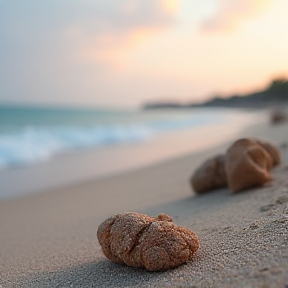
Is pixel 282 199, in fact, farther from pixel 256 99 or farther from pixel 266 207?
pixel 256 99

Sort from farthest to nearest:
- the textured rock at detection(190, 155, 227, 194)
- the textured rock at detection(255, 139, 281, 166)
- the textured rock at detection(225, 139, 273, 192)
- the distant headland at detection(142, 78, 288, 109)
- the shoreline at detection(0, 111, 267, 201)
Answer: the distant headland at detection(142, 78, 288, 109) < the shoreline at detection(0, 111, 267, 201) < the textured rock at detection(255, 139, 281, 166) < the textured rock at detection(190, 155, 227, 194) < the textured rock at detection(225, 139, 273, 192)

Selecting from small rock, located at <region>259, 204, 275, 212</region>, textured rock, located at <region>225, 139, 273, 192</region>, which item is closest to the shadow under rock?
small rock, located at <region>259, 204, 275, 212</region>

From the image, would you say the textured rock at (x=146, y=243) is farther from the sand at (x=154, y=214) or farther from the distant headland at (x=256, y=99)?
the distant headland at (x=256, y=99)

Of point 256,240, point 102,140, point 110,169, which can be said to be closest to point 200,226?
point 256,240

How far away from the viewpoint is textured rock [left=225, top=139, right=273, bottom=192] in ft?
12.2

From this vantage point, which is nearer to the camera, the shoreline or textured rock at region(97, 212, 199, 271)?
textured rock at region(97, 212, 199, 271)

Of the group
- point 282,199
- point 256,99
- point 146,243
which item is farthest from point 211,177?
point 256,99

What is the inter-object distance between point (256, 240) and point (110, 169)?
5689mm

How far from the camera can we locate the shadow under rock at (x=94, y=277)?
2.03 m

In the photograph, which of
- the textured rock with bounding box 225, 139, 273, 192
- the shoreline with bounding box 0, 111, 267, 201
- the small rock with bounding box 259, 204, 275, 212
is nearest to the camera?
A: the small rock with bounding box 259, 204, 275, 212

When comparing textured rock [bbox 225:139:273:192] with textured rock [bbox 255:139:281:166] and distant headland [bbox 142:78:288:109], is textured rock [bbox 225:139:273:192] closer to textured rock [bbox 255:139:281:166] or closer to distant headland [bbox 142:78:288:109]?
textured rock [bbox 255:139:281:166]

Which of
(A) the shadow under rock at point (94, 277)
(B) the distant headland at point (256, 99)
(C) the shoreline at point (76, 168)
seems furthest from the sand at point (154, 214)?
(B) the distant headland at point (256, 99)

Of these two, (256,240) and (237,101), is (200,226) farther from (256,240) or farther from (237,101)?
(237,101)

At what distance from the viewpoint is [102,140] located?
13.3m
